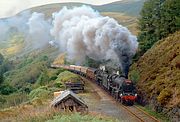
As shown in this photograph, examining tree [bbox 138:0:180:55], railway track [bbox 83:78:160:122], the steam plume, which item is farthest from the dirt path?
tree [bbox 138:0:180:55]

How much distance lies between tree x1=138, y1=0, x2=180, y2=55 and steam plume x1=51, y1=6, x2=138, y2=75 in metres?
3.87

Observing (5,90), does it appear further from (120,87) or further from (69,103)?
(69,103)

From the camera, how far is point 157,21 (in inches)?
1813

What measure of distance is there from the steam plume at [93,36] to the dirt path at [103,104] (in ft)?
13.4

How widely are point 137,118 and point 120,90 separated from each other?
6.39m

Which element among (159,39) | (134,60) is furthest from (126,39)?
(159,39)

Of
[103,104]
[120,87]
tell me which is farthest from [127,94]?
[103,104]

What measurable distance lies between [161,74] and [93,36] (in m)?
14.6

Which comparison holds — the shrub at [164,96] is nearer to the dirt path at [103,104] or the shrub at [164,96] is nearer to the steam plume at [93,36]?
the dirt path at [103,104]

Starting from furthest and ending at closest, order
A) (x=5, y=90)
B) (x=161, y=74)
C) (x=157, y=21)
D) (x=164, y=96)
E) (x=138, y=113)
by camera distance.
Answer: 1. (x=5, y=90)
2. (x=157, y=21)
3. (x=161, y=74)
4. (x=138, y=113)
5. (x=164, y=96)

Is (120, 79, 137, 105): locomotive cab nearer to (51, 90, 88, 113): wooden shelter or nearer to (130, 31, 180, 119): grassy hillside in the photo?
(130, 31, 180, 119): grassy hillside

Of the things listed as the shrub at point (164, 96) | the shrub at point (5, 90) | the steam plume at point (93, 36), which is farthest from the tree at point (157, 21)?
the shrub at point (5, 90)

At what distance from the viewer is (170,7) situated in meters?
42.2

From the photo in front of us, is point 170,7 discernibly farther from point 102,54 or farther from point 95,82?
point 95,82
